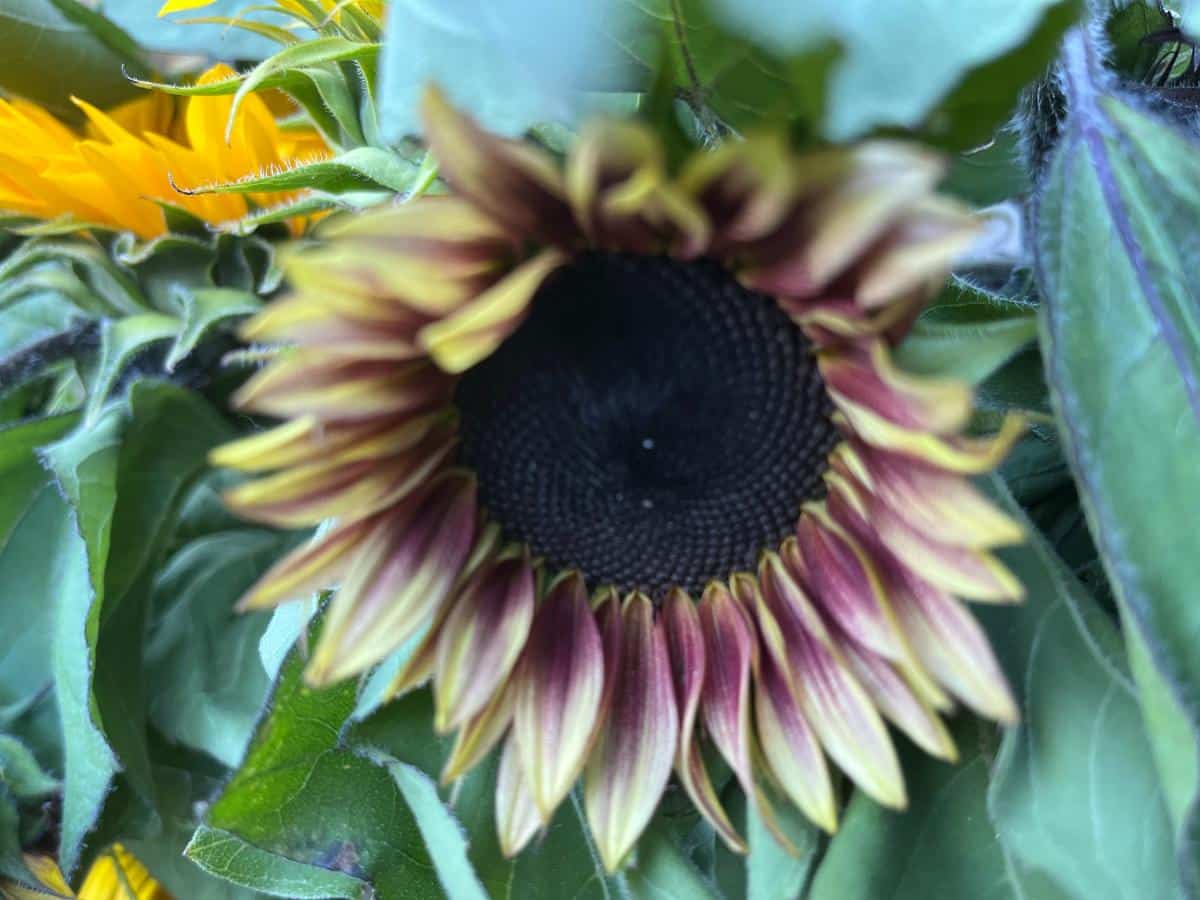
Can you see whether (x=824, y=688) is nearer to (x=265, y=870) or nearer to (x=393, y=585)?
(x=393, y=585)

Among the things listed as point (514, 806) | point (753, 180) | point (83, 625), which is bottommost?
point (83, 625)

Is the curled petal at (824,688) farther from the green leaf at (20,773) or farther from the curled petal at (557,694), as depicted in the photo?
the green leaf at (20,773)

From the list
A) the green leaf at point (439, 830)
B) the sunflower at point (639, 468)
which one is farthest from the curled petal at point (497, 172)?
the green leaf at point (439, 830)

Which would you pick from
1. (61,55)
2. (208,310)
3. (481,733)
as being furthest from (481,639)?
(61,55)

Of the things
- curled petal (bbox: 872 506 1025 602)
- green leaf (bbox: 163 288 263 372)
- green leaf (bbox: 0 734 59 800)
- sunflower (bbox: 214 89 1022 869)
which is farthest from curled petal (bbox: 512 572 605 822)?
green leaf (bbox: 0 734 59 800)

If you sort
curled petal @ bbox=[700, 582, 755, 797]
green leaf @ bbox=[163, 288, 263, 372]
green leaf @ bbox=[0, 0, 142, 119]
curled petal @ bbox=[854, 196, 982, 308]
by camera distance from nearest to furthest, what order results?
1. curled petal @ bbox=[854, 196, 982, 308]
2. curled petal @ bbox=[700, 582, 755, 797]
3. green leaf @ bbox=[163, 288, 263, 372]
4. green leaf @ bbox=[0, 0, 142, 119]

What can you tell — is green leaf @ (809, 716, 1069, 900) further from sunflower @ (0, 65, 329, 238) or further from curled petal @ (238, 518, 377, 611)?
sunflower @ (0, 65, 329, 238)
